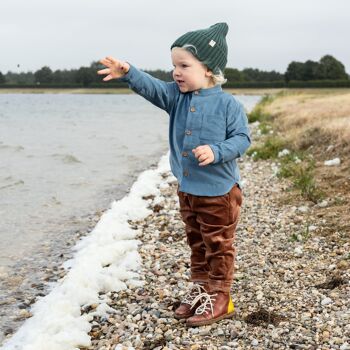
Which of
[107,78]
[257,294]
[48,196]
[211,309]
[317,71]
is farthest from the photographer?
[317,71]

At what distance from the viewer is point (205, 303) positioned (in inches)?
169

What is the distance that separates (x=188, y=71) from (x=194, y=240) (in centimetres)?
138

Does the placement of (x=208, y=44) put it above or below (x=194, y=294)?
above

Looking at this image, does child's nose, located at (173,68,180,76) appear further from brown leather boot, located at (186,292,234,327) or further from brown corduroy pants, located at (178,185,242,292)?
brown leather boot, located at (186,292,234,327)

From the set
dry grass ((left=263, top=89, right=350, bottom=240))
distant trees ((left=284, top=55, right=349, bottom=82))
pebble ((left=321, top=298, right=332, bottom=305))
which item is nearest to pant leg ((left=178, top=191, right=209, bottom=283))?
pebble ((left=321, top=298, right=332, bottom=305))

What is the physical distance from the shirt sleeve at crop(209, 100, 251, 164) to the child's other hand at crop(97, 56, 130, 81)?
0.82 meters

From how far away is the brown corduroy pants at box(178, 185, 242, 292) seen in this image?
411 cm

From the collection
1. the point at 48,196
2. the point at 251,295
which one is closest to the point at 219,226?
the point at 251,295

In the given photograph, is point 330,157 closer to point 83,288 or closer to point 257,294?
point 257,294

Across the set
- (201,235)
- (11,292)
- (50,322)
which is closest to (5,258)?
(11,292)

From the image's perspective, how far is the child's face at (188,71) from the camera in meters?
3.92

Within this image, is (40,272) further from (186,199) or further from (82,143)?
(82,143)

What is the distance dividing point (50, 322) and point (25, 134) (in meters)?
26.6

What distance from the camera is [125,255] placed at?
20.6ft
